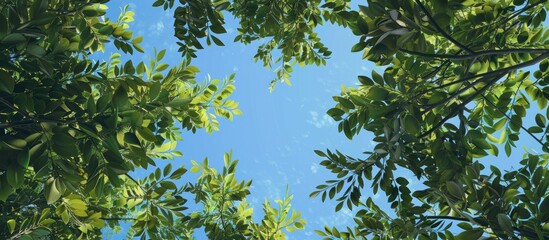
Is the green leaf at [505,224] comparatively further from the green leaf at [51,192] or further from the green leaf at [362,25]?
the green leaf at [51,192]

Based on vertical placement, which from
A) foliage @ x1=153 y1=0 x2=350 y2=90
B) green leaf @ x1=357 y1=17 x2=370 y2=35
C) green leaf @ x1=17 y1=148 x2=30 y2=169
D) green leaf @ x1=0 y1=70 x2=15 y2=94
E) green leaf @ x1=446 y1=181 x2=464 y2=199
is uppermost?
foliage @ x1=153 y1=0 x2=350 y2=90

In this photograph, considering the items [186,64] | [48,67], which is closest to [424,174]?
[186,64]

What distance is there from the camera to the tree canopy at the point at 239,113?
1561 millimetres

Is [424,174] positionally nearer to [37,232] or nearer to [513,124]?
[513,124]

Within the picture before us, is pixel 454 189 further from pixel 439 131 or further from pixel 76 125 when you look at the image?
pixel 76 125

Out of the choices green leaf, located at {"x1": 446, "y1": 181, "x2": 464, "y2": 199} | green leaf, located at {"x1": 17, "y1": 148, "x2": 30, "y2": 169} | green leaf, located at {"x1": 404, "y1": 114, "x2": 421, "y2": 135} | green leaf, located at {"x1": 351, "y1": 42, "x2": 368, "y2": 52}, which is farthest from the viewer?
green leaf, located at {"x1": 351, "y1": 42, "x2": 368, "y2": 52}

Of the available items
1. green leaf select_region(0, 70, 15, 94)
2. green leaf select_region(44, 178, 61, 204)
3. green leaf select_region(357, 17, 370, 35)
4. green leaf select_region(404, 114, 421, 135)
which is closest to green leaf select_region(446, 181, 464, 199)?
green leaf select_region(404, 114, 421, 135)

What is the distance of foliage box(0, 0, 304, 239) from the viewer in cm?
146

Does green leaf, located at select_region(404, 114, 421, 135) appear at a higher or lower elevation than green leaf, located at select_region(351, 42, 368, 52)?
lower

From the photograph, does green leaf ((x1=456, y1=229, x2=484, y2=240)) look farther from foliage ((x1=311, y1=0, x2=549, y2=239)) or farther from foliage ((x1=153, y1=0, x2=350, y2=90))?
foliage ((x1=153, y1=0, x2=350, y2=90))

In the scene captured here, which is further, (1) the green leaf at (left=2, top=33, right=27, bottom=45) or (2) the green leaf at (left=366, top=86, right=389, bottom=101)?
(2) the green leaf at (left=366, top=86, right=389, bottom=101)

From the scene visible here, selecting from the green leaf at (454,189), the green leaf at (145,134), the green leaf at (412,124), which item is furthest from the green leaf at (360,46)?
the green leaf at (145,134)

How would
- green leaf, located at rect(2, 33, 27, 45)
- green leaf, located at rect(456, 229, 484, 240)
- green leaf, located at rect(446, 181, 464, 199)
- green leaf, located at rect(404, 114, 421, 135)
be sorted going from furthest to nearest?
green leaf, located at rect(404, 114, 421, 135) → green leaf, located at rect(446, 181, 464, 199) → green leaf, located at rect(456, 229, 484, 240) → green leaf, located at rect(2, 33, 27, 45)

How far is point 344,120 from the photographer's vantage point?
8.63 feet
